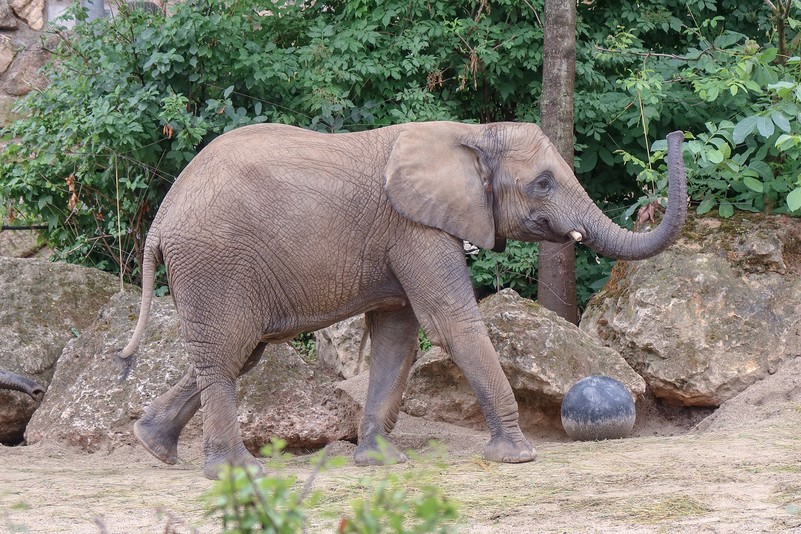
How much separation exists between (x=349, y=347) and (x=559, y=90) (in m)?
2.67

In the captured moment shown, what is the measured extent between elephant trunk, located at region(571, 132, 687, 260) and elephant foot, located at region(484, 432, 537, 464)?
127cm

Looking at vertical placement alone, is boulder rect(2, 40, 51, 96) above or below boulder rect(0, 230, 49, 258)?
above

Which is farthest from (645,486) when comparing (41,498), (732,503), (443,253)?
(41,498)

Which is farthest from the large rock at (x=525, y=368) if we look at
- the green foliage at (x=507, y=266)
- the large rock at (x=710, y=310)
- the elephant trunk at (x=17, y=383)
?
the elephant trunk at (x=17, y=383)

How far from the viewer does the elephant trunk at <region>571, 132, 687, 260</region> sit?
21.7 ft

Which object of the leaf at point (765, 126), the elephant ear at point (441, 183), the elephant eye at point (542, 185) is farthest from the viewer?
the leaf at point (765, 126)

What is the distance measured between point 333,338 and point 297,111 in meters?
2.21

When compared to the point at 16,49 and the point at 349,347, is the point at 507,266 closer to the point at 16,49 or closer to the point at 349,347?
the point at 349,347

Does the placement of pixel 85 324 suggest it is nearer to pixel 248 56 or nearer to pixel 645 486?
pixel 248 56

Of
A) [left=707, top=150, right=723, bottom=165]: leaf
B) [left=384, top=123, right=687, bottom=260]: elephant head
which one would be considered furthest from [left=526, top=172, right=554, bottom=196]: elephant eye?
[left=707, top=150, right=723, bottom=165]: leaf

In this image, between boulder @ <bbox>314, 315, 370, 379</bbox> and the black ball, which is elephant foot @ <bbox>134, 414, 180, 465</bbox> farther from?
the black ball

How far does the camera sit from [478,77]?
10422 millimetres

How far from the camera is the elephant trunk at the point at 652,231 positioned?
21.7 feet

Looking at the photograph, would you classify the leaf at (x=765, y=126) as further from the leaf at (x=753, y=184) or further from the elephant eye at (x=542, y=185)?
the elephant eye at (x=542, y=185)
